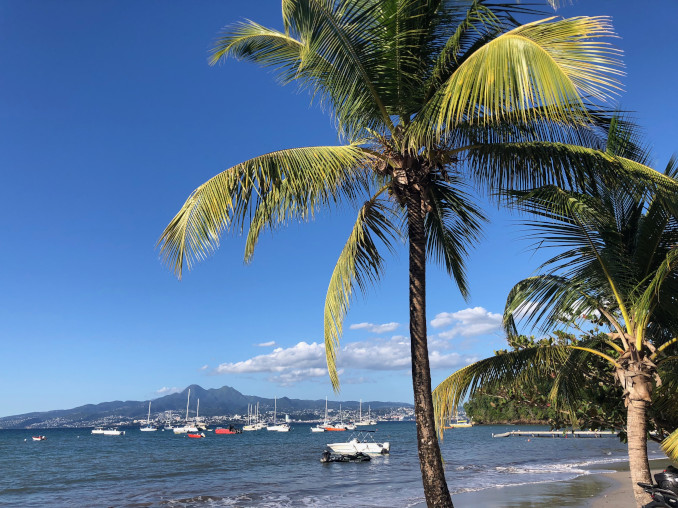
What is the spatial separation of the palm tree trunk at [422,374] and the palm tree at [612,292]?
1043mm

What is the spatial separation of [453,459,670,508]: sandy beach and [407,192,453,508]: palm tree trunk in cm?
1364

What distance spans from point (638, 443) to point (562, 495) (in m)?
15.4

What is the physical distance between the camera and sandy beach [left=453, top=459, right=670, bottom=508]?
16.9m

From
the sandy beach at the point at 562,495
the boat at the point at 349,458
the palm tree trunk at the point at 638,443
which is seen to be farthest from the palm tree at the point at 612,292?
the boat at the point at 349,458

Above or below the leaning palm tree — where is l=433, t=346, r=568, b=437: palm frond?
below

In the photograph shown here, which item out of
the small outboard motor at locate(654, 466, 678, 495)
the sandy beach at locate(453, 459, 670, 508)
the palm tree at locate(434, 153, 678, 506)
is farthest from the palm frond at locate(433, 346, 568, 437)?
the sandy beach at locate(453, 459, 670, 508)

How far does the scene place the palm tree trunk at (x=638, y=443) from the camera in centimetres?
591

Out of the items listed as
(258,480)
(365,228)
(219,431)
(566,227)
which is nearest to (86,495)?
(258,480)

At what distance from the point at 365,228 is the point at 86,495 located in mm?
26810

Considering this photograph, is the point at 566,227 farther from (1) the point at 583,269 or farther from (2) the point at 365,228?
(2) the point at 365,228

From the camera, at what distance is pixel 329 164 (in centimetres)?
561

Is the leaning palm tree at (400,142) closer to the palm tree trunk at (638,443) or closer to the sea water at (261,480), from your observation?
the palm tree trunk at (638,443)

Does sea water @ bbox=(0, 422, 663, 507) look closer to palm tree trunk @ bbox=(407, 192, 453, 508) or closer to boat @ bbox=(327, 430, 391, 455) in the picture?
boat @ bbox=(327, 430, 391, 455)

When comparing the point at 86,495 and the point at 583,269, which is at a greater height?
the point at 583,269
